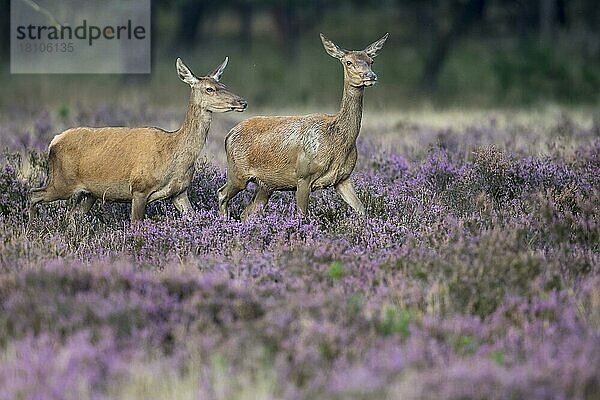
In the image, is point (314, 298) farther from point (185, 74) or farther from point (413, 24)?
point (413, 24)

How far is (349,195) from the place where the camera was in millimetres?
8383

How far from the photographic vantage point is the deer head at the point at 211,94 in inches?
329

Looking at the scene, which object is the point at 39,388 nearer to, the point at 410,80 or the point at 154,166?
the point at 154,166

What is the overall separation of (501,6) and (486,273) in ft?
80.7

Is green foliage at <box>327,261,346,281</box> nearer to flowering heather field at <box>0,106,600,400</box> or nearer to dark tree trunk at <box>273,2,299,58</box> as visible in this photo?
flowering heather field at <box>0,106,600,400</box>

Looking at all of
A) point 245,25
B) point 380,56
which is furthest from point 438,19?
point 245,25

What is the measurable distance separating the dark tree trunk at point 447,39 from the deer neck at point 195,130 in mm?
18802

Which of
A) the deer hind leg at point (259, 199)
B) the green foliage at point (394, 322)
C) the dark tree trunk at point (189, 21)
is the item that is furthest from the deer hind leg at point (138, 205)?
the dark tree trunk at point (189, 21)

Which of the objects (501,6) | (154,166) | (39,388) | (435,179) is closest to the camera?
(39,388)

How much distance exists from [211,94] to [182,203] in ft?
2.75

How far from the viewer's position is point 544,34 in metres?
27.9

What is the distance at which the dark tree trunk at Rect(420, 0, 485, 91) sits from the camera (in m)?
27.4

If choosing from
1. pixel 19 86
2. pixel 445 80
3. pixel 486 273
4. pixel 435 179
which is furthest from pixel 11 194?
pixel 445 80

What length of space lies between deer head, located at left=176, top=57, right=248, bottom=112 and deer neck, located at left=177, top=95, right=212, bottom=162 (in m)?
0.05
